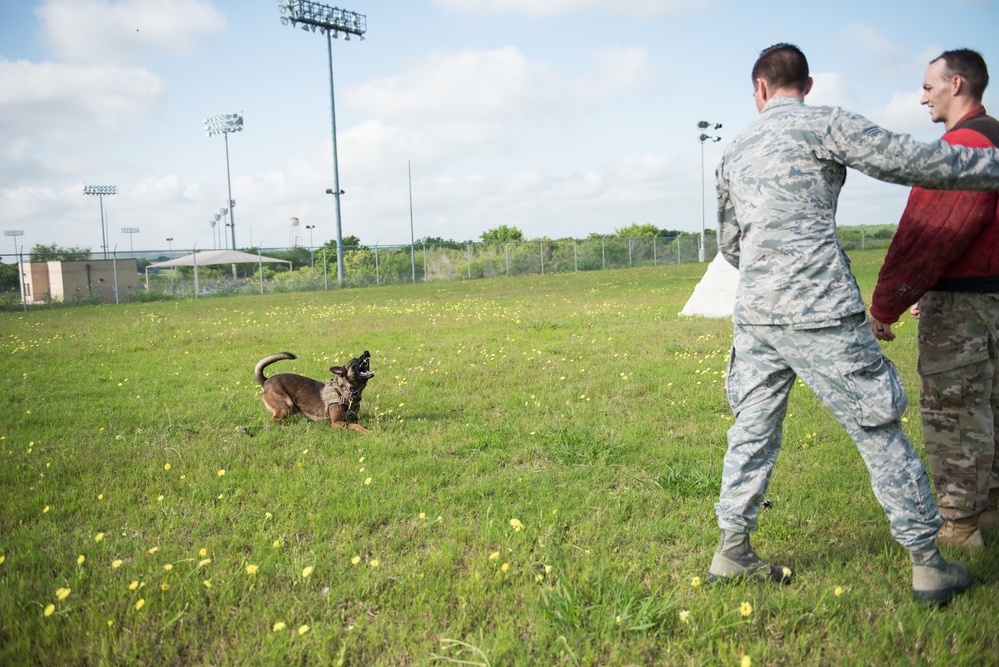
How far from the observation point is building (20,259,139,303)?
29470 millimetres

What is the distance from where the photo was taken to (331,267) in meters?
36.6

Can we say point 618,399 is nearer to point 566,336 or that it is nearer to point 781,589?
point 781,589

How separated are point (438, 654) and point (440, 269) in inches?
1388

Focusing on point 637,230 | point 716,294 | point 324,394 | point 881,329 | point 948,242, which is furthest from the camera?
point 637,230

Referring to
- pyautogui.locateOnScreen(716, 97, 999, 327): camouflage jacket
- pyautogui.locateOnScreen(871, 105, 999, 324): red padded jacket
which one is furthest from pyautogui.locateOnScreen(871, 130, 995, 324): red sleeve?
pyautogui.locateOnScreen(716, 97, 999, 327): camouflage jacket

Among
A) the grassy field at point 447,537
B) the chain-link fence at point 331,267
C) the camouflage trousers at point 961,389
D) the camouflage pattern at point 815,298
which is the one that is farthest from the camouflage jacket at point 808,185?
the chain-link fence at point 331,267

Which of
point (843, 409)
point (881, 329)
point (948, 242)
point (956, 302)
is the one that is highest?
point (948, 242)

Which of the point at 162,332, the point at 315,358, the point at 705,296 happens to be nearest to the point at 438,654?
the point at 315,358

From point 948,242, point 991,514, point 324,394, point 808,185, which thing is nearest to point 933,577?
point 991,514

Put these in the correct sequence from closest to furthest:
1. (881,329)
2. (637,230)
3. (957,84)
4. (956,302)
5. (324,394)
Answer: (956,302)
(957,84)
(881,329)
(324,394)
(637,230)

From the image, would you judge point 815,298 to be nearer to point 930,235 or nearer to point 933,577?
point 930,235

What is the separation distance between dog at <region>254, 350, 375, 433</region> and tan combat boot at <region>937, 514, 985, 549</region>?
405cm

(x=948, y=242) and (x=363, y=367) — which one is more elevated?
(x=948, y=242)

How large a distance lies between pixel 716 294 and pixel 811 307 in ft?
34.8
